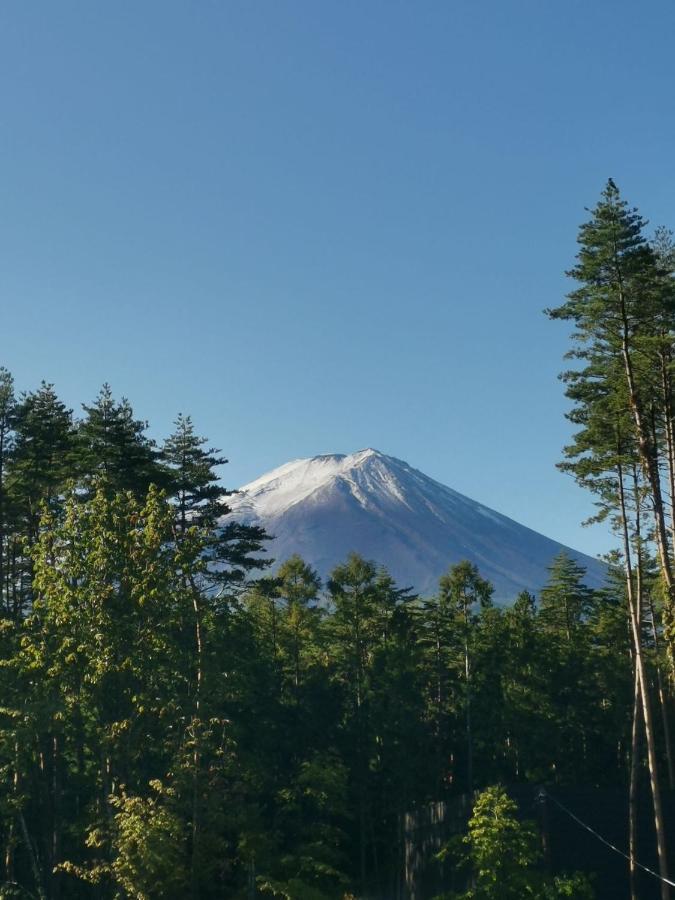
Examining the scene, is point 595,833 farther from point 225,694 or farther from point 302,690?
point 302,690

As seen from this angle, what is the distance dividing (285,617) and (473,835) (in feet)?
103

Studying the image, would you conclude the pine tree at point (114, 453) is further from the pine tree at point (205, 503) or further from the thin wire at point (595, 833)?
the thin wire at point (595, 833)

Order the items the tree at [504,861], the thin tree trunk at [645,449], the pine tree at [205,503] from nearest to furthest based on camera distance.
→ the tree at [504,861] → the thin tree trunk at [645,449] → the pine tree at [205,503]

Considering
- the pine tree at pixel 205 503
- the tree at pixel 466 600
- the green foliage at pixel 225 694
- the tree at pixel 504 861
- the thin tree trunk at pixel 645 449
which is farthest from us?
the tree at pixel 466 600

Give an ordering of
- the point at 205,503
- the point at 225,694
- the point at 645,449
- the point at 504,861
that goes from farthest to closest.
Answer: the point at 205,503, the point at 225,694, the point at 645,449, the point at 504,861

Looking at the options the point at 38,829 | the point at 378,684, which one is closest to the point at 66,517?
the point at 38,829

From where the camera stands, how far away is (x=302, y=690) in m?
45.9

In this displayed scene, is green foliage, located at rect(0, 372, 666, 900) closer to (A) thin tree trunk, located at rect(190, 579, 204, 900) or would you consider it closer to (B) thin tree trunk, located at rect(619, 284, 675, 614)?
(A) thin tree trunk, located at rect(190, 579, 204, 900)

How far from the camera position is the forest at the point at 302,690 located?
25594 millimetres

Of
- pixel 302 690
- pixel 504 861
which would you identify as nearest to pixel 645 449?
pixel 504 861

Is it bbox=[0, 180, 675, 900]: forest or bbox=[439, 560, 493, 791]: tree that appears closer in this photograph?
bbox=[0, 180, 675, 900]: forest

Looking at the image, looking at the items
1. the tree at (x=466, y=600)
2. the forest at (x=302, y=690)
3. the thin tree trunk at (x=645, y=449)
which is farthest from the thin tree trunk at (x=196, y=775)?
the tree at (x=466, y=600)

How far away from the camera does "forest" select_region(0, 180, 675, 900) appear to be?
2559 cm

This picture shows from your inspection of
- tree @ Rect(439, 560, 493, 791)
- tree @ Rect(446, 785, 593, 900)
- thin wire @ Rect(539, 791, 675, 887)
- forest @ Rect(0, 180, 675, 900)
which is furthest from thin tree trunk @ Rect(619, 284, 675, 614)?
tree @ Rect(439, 560, 493, 791)
